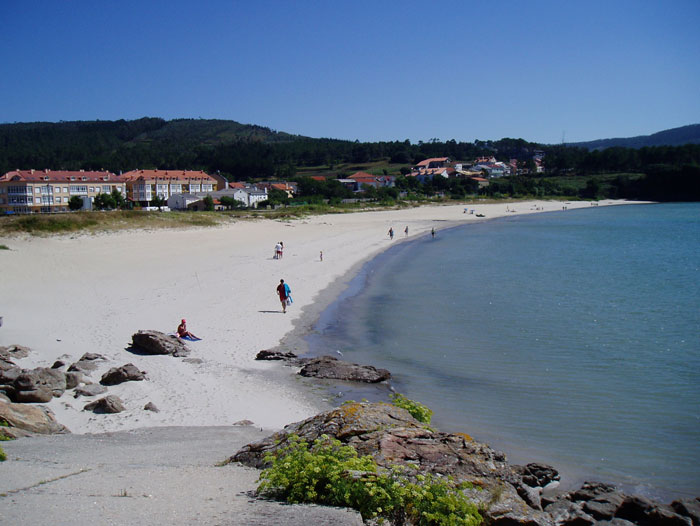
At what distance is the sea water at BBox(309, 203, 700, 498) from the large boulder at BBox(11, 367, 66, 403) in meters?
6.38

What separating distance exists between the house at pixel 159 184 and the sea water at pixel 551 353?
217 ft

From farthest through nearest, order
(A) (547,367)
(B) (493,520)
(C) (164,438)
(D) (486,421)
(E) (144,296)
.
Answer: (E) (144,296) → (A) (547,367) → (D) (486,421) → (C) (164,438) → (B) (493,520)

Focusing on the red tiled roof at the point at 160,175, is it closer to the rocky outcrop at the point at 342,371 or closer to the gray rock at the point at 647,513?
the rocky outcrop at the point at 342,371

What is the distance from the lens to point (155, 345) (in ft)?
43.4

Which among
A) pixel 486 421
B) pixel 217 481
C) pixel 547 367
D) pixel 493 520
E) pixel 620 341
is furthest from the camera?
pixel 620 341

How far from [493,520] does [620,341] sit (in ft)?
43.2

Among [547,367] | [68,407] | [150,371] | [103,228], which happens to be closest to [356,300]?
[547,367]

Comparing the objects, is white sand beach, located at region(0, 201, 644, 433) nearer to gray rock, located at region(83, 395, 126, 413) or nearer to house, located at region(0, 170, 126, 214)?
gray rock, located at region(83, 395, 126, 413)

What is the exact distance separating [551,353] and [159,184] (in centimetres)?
8580

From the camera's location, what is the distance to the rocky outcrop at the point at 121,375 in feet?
36.2

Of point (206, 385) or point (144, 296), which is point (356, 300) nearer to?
point (144, 296)

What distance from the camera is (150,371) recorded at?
12016 millimetres

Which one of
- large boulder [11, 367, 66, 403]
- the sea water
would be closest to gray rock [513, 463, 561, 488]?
the sea water

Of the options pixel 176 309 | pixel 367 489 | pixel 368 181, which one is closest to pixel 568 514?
pixel 367 489
